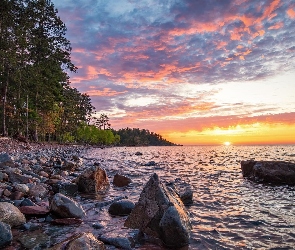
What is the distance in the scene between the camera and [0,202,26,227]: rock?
5.18 metres

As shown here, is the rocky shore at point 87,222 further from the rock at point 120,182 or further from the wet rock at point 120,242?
the rock at point 120,182

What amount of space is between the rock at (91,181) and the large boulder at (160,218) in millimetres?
3994

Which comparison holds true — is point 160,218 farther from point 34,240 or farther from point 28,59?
point 28,59

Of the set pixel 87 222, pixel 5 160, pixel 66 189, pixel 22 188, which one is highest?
pixel 5 160

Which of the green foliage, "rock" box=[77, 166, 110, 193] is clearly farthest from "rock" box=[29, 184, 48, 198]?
the green foliage

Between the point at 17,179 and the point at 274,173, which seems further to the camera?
the point at 274,173

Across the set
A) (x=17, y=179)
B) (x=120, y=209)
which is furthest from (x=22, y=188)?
(x=120, y=209)

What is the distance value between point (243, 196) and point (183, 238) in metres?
5.43

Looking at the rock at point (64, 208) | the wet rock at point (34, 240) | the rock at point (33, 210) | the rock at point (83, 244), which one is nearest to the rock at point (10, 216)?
the wet rock at point (34, 240)

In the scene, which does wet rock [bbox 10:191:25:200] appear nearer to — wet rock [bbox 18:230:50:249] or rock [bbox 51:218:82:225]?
rock [bbox 51:218:82:225]

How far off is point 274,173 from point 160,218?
32.3 feet

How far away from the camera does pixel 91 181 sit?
31.5 ft

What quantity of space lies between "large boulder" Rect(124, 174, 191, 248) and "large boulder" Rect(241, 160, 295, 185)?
29.7ft

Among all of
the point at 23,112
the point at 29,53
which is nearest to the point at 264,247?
the point at 29,53
